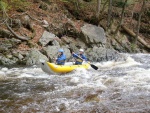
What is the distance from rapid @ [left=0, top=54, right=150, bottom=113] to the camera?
20.4 ft

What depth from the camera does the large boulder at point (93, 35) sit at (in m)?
16.0

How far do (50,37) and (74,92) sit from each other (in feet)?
26.1

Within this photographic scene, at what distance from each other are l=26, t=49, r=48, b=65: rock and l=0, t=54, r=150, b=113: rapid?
138cm

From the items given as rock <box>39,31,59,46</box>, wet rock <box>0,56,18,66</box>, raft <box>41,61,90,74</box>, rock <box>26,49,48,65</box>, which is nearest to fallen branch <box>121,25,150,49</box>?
rock <box>39,31,59,46</box>

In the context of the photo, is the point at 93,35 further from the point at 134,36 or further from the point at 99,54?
the point at 134,36

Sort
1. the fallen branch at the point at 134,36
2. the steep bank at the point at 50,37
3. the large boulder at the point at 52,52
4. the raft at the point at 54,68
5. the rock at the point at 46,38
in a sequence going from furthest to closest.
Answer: the fallen branch at the point at 134,36 → the rock at the point at 46,38 → the large boulder at the point at 52,52 → the steep bank at the point at 50,37 → the raft at the point at 54,68

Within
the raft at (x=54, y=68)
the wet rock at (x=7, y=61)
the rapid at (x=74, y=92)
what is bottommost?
the rapid at (x=74, y=92)

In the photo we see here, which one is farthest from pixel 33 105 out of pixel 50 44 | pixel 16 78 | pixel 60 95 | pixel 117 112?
pixel 50 44

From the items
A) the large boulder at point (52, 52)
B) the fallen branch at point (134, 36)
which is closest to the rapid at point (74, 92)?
the large boulder at point (52, 52)

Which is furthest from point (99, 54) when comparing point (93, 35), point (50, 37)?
point (50, 37)

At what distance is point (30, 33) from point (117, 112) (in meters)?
10.3

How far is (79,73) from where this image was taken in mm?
10672

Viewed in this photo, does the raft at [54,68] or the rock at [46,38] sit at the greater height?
the rock at [46,38]

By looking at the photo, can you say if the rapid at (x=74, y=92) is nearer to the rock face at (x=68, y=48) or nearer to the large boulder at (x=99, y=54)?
the rock face at (x=68, y=48)
